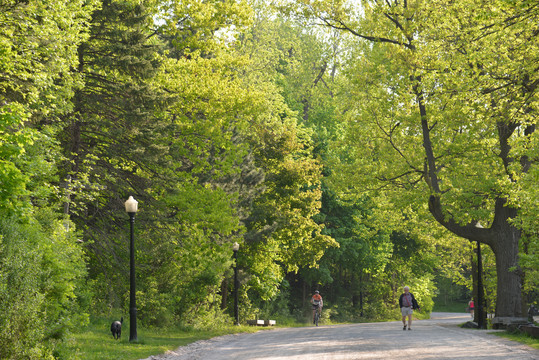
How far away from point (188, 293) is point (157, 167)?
573cm

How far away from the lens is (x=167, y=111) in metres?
24.9

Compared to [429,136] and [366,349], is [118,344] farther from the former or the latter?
[429,136]

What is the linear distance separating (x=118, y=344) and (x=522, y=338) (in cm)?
1163

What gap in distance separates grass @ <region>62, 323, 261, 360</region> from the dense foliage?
81cm

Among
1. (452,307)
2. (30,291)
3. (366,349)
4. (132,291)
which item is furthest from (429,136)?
(452,307)

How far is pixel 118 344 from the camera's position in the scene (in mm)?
15383

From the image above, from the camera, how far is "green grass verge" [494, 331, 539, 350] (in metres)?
15.5

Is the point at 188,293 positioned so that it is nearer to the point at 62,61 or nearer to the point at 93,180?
the point at 93,180

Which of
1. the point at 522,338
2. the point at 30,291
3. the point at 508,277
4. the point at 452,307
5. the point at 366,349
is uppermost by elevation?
the point at 30,291

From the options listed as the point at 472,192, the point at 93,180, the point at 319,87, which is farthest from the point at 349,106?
the point at 319,87

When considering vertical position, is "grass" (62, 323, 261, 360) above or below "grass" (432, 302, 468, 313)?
above

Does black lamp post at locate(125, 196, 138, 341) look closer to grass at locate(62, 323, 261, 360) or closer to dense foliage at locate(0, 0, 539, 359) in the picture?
grass at locate(62, 323, 261, 360)

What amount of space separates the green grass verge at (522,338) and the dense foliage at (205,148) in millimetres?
2347

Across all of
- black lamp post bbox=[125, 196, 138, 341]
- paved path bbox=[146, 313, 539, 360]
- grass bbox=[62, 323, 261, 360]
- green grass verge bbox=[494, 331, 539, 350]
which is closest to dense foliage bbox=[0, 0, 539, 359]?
grass bbox=[62, 323, 261, 360]
